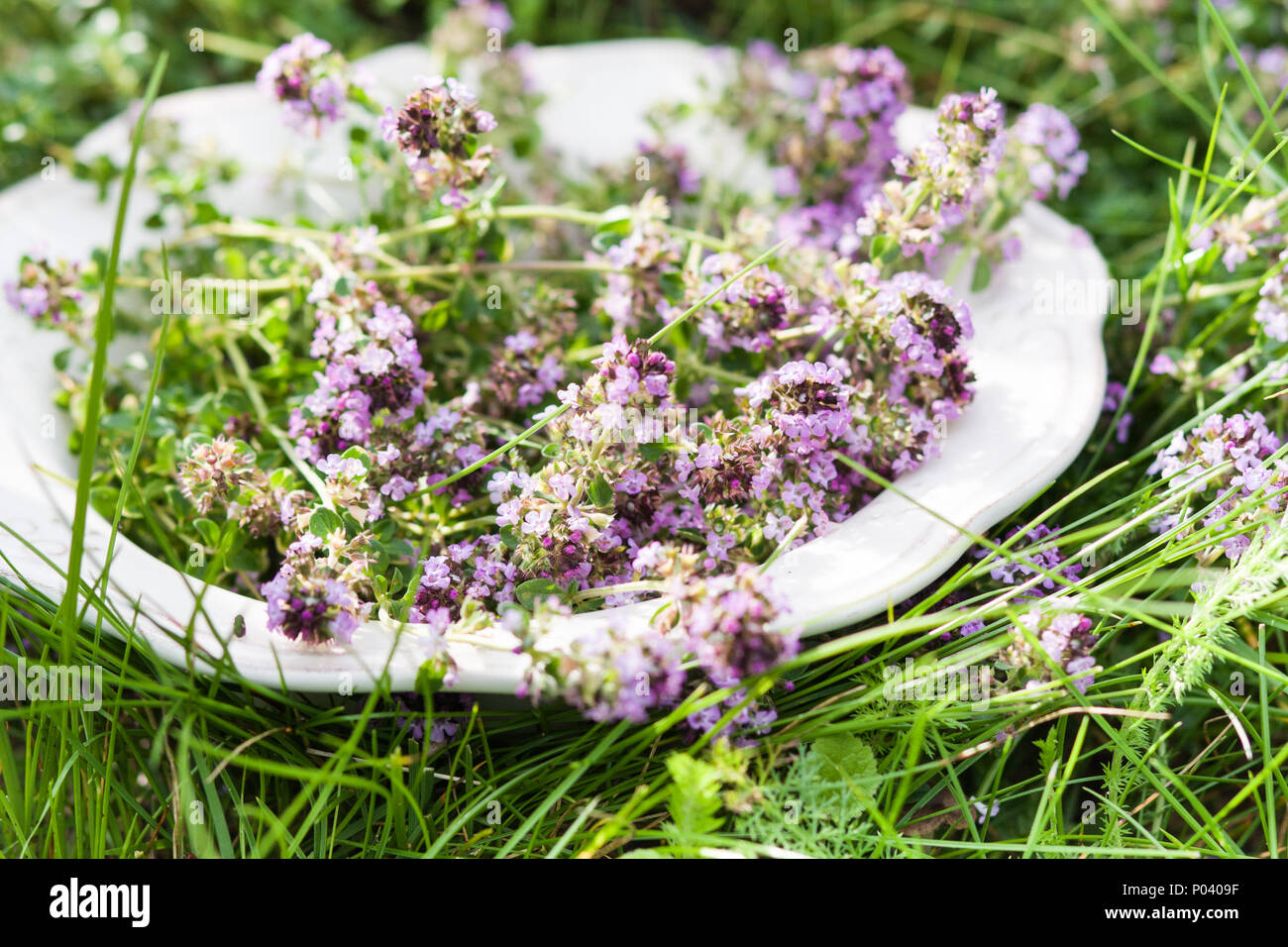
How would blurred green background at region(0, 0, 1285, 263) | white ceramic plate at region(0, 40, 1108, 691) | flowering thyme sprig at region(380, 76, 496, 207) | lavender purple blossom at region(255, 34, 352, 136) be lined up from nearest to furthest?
white ceramic plate at region(0, 40, 1108, 691)
flowering thyme sprig at region(380, 76, 496, 207)
lavender purple blossom at region(255, 34, 352, 136)
blurred green background at region(0, 0, 1285, 263)

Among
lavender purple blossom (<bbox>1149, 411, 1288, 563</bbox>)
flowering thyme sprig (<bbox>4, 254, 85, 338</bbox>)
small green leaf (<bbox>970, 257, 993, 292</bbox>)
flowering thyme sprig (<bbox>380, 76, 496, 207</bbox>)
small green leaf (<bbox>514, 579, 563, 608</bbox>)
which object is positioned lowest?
small green leaf (<bbox>514, 579, 563, 608</bbox>)

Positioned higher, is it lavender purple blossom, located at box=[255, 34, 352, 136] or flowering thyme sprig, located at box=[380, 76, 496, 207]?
lavender purple blossom, located at box=[255, 34, 352, 136]

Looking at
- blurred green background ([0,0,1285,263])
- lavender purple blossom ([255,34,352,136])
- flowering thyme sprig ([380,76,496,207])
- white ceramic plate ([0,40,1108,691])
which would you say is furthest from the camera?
blurred green background ([0,0,1285,263])

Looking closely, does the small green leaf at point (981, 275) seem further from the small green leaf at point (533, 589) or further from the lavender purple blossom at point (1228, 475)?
the small green leaf at point (533, 589)

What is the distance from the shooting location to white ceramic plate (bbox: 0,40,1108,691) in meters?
1.21

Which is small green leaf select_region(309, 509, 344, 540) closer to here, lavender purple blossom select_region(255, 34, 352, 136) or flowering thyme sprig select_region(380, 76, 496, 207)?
flowering thyme sprig select_region(380, 76, 496, 207)

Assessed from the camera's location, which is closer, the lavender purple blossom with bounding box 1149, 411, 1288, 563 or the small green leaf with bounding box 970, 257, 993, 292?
the lavender purple blossom with bounding box 1149, 411, 1288, 563

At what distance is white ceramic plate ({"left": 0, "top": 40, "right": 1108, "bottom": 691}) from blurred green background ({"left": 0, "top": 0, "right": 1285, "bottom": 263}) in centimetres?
35

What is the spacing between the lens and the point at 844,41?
94.9 inches

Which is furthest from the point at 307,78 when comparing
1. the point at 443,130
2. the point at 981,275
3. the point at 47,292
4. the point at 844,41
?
the point at 844,41

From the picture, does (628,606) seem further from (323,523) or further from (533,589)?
(323,523)

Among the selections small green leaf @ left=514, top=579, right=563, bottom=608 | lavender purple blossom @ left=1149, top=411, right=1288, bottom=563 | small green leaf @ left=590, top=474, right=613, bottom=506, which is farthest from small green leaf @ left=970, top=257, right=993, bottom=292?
small green leaf @ left=514, top=579, right=563, bottom=608

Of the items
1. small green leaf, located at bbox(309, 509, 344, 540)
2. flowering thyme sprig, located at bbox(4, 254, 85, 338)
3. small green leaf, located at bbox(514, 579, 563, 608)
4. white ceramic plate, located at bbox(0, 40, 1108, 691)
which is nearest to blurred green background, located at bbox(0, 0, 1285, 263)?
white ceramic plate, located at bbox(0, 40, 1108, 691)
